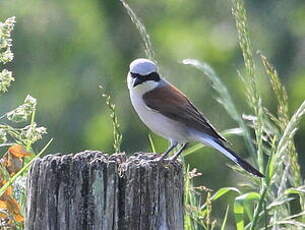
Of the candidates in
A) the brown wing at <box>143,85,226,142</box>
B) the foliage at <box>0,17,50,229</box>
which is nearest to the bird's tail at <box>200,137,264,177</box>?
the brown wing at <box>143,85,226,142</box>

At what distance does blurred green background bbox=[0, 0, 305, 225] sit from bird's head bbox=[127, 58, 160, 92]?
3.83m

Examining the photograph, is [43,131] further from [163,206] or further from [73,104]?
[73,104]

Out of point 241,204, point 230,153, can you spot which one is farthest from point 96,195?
point 230,153

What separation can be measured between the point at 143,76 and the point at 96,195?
1.80 metres

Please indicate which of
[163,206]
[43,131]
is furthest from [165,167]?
[43,131]

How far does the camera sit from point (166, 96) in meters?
4.25

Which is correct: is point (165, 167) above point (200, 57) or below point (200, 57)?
below

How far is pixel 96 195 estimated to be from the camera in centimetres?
241

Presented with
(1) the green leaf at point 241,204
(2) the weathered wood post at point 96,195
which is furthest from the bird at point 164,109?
(2) the weathered wood post at point 96,195

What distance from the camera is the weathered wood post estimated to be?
2.40 m

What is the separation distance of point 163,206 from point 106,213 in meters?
0.15

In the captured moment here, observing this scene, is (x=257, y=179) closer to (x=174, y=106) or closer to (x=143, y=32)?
(x=143, y=32)

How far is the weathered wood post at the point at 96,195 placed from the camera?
240 cm

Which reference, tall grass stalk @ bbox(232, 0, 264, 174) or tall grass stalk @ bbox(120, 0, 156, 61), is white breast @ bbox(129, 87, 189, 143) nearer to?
tall grass stalk @ bbox(120, 0, 156, 61)
